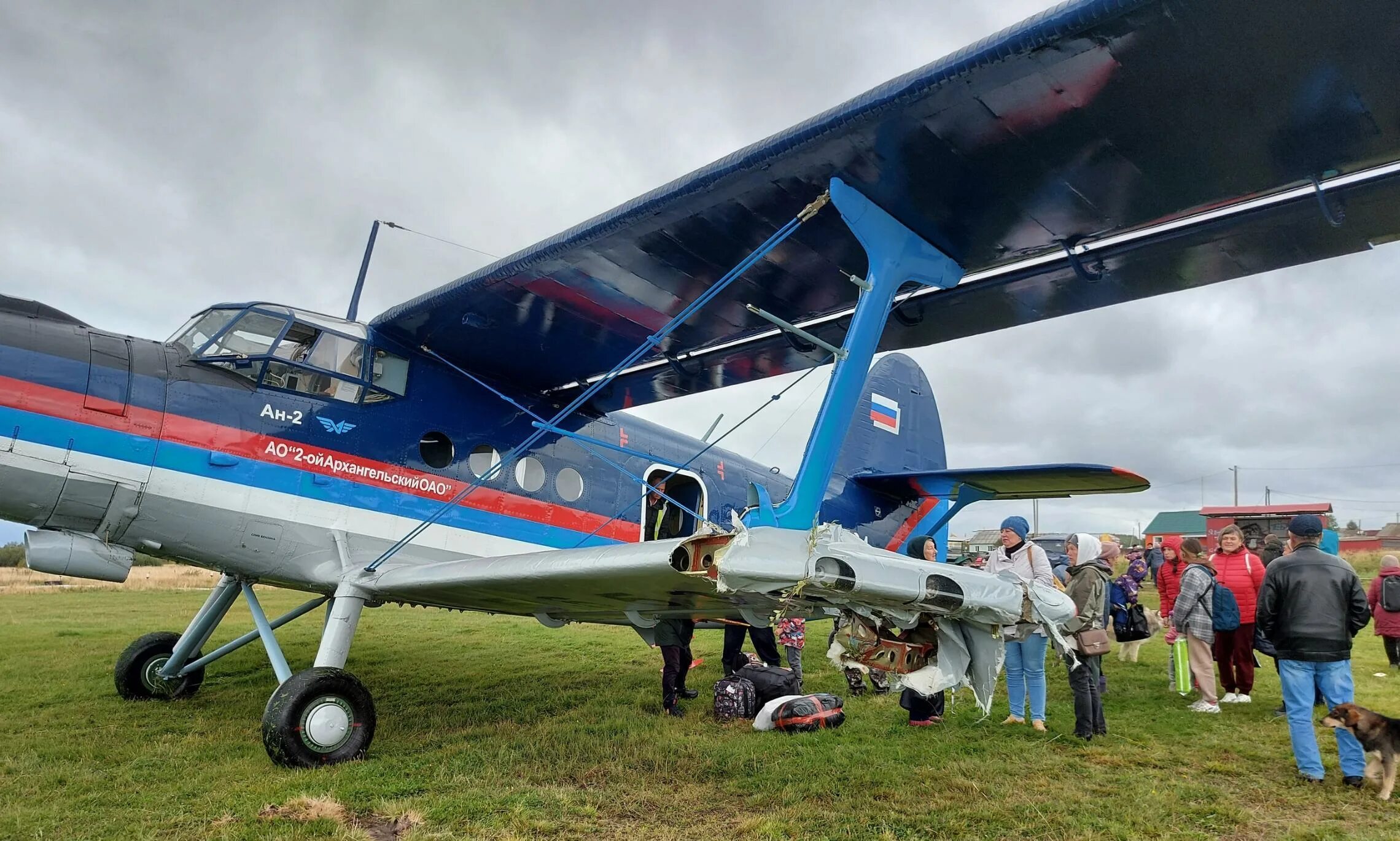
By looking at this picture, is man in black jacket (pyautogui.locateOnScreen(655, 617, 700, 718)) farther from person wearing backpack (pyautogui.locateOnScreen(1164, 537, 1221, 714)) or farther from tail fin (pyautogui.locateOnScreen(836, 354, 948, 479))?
person wearing backpack (pyautogui.locateOnScreen(1164, 537, 1221, 714))

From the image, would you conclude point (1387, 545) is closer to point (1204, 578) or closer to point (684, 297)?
point (1204, 578)

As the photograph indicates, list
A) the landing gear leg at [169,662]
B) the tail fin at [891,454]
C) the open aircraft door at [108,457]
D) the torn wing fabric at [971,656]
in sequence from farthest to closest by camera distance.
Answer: the tail fin at [891,454] → the landing gear leg at [169,662] → the open aircraft door at [108,457] → the torn wing fabric at [971,656]

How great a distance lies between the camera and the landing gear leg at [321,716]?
4.50 meters

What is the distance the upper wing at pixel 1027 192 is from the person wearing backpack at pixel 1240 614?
11.2 ft

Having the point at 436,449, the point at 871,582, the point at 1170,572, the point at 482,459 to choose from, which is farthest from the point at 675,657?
the point at 1170,572

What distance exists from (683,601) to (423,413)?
291cm

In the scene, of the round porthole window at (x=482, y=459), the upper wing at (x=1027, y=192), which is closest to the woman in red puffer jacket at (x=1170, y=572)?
the upper wing at (x=1027, y=192)

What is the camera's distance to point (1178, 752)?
17.0ft

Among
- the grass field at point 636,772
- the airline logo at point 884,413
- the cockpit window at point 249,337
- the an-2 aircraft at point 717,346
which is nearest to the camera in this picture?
the an-2 aircraft at point 717,346

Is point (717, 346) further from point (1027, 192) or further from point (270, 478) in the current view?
point (270, 478)

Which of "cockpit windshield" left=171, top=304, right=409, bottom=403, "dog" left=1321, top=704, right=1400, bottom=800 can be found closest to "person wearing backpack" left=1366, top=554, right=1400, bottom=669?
"dog" left=1321, top=704, right=1400, bottom=800

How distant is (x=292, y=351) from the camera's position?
5.59 meters

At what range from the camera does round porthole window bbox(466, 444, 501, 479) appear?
20.9ft

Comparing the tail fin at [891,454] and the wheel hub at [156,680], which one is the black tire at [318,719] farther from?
the tail fin at [891,454]
